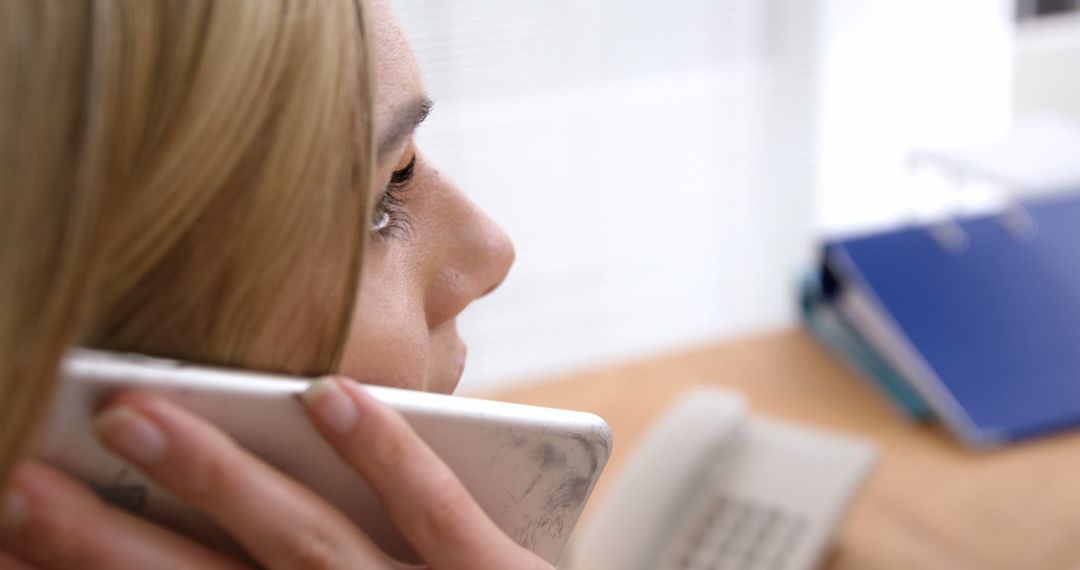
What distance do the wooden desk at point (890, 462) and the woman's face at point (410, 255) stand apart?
0.56 meters

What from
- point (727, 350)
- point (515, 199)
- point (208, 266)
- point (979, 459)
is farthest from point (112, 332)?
point (515, 199)

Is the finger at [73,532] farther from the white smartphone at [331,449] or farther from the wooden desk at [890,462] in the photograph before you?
the wooden desk at [890,462]

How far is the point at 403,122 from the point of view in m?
0.43

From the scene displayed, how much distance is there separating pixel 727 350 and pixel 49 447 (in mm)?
1055

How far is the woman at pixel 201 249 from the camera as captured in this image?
308 mm

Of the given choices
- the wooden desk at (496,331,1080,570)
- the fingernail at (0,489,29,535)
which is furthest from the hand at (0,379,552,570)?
the wooden desk at (496,331,1080,570)

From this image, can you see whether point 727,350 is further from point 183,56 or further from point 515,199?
point 183,56

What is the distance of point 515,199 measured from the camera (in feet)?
6.75

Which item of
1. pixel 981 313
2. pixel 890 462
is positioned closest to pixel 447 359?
pixel 890 462

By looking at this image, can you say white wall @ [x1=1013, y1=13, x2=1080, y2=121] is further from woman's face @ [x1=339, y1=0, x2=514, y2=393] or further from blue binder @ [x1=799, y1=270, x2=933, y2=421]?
woman's face @ [x1=339, y1=0, x2=514, y2=393]

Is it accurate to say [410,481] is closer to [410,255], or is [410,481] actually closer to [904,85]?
[410,255]

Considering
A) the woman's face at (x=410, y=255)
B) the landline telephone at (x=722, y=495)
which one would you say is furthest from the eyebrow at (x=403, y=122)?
the landline telephone at (x=722, y=495)

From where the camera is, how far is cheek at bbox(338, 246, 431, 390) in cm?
42

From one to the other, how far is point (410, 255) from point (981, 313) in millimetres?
864
